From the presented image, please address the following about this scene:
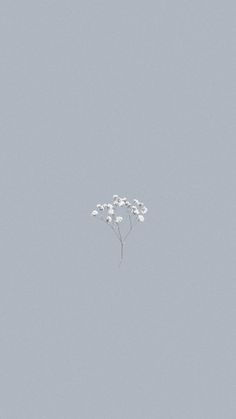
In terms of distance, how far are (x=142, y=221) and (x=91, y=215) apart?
6.35 feet

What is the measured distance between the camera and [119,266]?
22.5 m

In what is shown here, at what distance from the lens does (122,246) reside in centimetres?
2252

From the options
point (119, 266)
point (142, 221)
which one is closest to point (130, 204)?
point (142, 221)

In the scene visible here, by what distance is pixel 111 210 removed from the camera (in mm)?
22062

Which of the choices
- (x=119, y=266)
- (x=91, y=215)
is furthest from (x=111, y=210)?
(x=119, y=266)

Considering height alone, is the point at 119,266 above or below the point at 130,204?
below

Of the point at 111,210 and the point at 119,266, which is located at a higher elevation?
the point at 111,210

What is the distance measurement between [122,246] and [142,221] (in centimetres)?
123

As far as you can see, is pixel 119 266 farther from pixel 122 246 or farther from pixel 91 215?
pixel 91 215

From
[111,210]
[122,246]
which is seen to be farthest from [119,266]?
[111,210]

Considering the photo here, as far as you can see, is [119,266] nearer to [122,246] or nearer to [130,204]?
[122,246]

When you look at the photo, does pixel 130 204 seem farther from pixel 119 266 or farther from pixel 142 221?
pixel 119 266

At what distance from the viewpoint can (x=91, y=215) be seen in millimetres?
22219

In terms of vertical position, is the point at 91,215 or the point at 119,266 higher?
the point at 91,215
